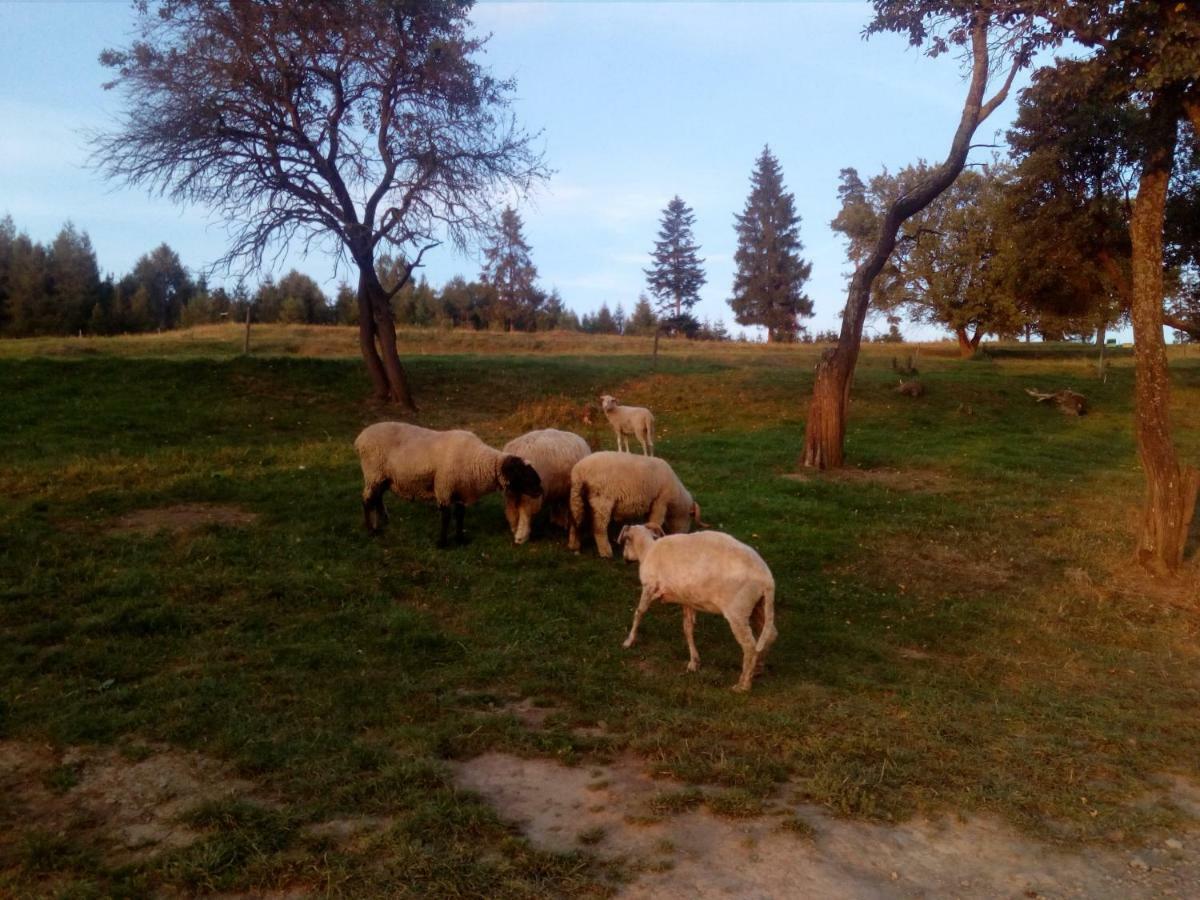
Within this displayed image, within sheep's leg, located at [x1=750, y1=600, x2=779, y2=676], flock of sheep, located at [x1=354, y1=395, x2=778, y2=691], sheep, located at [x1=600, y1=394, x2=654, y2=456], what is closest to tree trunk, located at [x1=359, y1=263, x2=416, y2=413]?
sheep, located at [x1=600, y1=394, x2=654, y2=456]

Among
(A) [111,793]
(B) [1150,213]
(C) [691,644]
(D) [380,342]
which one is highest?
(B) [1150,213]

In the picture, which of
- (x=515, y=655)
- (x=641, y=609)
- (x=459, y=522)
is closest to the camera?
(x=515, y=655)

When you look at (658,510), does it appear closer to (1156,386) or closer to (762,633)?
(762,633)

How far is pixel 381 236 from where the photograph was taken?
71.4ft

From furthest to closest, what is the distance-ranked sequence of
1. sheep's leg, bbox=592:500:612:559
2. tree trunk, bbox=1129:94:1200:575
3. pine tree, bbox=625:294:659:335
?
pine tree, bbox=625:294:659:335
tree trunk, bbox=1129:94:1200:575
sheep's leg, bbox=592:500:612:559

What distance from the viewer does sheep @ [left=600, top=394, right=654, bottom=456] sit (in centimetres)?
1759

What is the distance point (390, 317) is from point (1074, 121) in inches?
631

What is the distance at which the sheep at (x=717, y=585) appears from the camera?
7465 millimetres

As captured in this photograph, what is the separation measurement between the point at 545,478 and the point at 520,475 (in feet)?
2.03

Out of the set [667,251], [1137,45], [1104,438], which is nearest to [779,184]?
[667,251]

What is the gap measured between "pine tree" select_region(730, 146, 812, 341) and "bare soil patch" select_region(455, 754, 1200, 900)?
6113 centimetres

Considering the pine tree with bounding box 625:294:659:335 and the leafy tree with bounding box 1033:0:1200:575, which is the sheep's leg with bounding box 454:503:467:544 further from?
the pine tree with bounding box 625:294:659:335

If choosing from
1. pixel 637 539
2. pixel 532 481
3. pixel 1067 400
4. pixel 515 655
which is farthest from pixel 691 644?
pixel 1067 400

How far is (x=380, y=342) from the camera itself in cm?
2258
